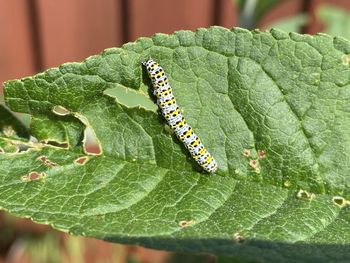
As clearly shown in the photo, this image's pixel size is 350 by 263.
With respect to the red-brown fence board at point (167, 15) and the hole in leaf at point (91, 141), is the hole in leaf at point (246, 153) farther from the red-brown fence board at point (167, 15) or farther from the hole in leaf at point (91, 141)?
the red-brown fence board at point (167, 15)

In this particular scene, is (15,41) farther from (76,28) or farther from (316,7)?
(316,7)

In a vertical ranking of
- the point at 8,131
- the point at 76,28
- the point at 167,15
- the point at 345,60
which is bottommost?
the point at 76,28

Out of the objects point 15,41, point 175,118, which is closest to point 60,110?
point 175,118

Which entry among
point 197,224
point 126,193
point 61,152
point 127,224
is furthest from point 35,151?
point 197,224

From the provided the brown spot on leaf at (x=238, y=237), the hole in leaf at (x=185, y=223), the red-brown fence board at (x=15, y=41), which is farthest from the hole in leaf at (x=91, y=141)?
the red-brown fence board at (x=15, y=41)

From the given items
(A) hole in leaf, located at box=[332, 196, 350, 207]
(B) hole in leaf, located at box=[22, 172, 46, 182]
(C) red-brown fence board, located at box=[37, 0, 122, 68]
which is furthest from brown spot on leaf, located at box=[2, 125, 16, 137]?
(C) red-brown fence board, located at box=[37, 0, 122, 68]

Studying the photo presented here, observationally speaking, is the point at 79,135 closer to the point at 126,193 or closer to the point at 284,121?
the point at 126,193
